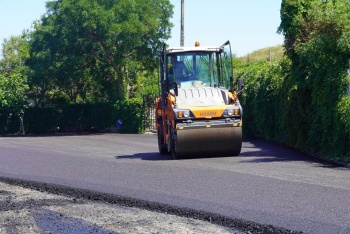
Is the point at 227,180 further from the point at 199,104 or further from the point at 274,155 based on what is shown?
the point at 274,155

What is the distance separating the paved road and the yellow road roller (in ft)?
1.54

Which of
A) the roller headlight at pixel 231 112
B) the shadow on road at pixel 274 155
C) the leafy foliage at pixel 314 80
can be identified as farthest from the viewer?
the roller headlight at pixel 231 112

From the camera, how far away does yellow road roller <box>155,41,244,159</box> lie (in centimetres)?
1806

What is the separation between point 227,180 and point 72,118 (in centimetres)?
3173

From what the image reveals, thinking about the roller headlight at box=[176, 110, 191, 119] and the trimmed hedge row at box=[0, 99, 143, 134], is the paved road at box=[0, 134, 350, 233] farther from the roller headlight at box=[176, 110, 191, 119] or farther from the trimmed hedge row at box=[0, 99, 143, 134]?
the trimmed hedge row at box=[0, 99, 143, 134]

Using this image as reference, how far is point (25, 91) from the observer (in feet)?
155

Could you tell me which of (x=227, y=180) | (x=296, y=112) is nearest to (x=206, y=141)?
(x=296, y=112)

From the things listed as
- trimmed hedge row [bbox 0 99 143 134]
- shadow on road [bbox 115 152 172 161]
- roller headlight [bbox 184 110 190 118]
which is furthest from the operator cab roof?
trimmed hedge row [bbox 0 99 143 134]

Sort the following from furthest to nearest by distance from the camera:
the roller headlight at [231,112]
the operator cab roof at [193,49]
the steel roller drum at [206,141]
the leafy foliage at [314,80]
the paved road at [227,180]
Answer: the operator cab roof at [193,49], the roller headlight at [231,112], the steel roller drum at [206,141], the leafy foliage at [314,80], the paved road at [227,180]

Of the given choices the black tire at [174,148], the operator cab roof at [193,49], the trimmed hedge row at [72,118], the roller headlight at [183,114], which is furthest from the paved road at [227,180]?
the trimmed hedge row at [72,118]

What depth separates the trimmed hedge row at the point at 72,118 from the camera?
131 ft

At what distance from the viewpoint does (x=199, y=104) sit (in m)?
Result: 18.7

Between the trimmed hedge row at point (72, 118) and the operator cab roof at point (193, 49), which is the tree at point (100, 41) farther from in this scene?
the operator cab roof at point (193, 49)

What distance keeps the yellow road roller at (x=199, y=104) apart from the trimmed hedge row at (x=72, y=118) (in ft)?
63.0
